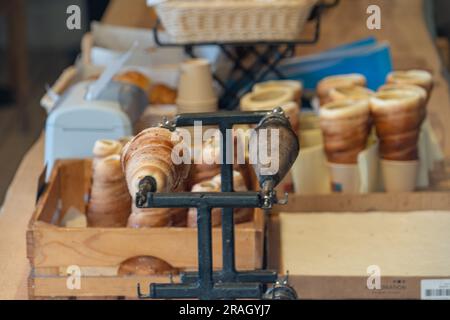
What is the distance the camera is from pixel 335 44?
2561 mm

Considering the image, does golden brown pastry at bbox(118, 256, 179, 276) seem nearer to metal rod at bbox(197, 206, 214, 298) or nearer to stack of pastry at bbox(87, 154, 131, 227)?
stack of pastry at bbox(87, 154, 131, 227)

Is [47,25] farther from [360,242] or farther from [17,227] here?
[360,242]

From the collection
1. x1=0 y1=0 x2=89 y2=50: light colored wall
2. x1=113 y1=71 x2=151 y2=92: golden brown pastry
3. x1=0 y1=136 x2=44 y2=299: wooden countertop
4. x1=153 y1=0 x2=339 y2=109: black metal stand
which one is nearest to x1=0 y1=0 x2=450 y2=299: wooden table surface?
x1=0 y1=136 x2=44 y2=299: wooden countertop

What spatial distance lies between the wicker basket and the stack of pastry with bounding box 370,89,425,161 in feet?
0.93

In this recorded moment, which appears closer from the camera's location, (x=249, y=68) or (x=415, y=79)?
(x=415, y=79)

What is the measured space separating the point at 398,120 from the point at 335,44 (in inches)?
42.4

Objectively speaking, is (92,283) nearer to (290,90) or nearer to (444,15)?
(290,90)

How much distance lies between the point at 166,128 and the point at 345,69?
1200 millimetres

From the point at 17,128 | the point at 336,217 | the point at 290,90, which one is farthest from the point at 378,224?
the point at 17,128

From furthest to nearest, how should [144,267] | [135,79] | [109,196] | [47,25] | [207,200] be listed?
[47,25] < [135,79] < [109,196] < [144,267] < [207,200]

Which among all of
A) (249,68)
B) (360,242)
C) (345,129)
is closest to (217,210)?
(360,242)

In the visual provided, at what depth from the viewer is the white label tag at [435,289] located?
3.95ft

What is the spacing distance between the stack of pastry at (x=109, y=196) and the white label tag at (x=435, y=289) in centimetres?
45

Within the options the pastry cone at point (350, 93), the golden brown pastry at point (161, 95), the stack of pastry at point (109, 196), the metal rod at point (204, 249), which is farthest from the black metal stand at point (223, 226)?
the golden brown pastry at point (161, 95)
